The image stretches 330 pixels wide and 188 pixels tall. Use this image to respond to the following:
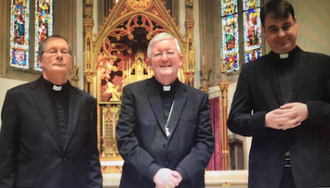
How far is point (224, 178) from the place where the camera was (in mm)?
3451

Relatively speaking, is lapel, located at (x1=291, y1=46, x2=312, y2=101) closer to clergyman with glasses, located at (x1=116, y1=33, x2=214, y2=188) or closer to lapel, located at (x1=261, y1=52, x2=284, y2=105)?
lapel, located at (x1=261, y1=52, x2=284, y2=105)

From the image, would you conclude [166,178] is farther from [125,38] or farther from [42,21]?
[42,21]

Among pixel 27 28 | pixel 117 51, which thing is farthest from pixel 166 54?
pixel 27 28

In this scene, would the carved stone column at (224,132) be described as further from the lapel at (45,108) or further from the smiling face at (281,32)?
the lapel at (45,108)

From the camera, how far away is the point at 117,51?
7.92 metres

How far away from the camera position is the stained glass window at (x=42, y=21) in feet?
27.7

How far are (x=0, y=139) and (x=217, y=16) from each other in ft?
25.1

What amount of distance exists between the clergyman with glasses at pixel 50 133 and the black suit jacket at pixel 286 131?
1.02 m

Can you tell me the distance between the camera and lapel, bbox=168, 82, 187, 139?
7.41 feet

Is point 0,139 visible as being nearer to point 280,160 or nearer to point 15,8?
point 280,160

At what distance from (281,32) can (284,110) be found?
48cm

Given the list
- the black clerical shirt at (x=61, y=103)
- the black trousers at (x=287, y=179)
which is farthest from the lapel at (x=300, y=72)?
the black clerical shirt at (x=61, y=103)

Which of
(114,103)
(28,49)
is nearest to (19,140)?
(114,103)

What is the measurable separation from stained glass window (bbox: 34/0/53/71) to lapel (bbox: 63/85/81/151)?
6324 millimetres
